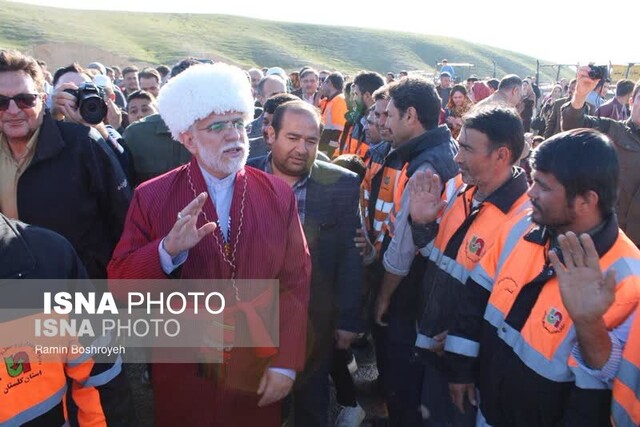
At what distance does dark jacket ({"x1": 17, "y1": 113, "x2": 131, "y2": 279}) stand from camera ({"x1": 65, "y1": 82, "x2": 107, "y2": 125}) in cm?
22

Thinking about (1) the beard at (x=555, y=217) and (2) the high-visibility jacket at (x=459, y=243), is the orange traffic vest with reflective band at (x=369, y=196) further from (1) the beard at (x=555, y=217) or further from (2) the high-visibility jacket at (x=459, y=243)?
(1) the beard at (x=555, y=217)

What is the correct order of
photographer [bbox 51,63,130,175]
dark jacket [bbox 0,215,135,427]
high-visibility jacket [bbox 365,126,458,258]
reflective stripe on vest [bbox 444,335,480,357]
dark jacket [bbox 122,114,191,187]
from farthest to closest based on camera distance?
dark jacket [bbox 122,114,191,187], photographer [bbox 51,63,130,175], high-visibility jacket [bbox 365,126,458,258], reflective stripe on vest [bbox 444,335,480,357], dark jacket [bbox 0,215,135,427]

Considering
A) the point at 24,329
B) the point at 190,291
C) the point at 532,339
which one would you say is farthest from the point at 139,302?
the point at 532,339

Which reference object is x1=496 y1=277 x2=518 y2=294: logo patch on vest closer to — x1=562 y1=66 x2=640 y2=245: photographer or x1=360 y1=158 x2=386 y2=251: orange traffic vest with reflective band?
x1=360 y1=158 x2=386 y2=251: orange traffic vest with reflective band

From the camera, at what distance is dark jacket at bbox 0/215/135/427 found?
63.0 inches

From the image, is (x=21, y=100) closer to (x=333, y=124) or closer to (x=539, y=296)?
(x=539, y=296)

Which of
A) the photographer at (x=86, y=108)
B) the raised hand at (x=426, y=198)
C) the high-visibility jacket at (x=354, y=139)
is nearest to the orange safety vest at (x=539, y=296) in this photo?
the raised hand at (x=426, y=198)

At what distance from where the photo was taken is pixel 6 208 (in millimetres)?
2752

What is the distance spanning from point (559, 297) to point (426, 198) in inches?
39.5

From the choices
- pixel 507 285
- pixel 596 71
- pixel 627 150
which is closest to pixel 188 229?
pixel 507 285

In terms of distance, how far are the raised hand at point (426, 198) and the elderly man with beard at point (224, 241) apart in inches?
29.9

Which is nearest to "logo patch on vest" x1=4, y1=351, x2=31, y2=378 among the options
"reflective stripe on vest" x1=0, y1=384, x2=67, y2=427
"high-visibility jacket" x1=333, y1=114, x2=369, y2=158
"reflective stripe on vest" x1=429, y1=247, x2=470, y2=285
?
"reflective stripe on vest" x1=0, y1=384, x2=67, y2=427

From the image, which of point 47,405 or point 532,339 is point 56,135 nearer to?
point 47,405

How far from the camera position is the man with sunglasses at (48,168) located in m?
2.73
